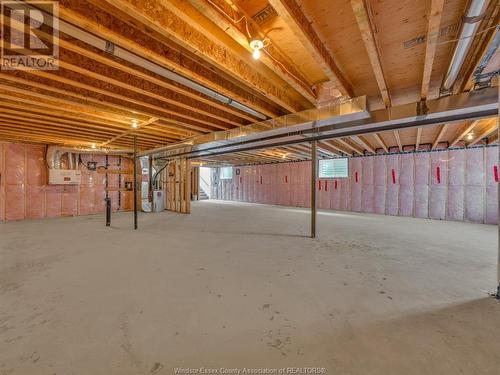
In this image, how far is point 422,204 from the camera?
632cm

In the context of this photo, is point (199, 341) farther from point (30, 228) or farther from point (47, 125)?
point (30, 228)

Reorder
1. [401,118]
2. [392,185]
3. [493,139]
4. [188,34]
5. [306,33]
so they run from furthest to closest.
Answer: [392,185] → [493,139] → [401,118] → [188,34] → [306,33]

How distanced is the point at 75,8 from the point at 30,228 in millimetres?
5210

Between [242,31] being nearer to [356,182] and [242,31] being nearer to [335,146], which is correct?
[335,146]

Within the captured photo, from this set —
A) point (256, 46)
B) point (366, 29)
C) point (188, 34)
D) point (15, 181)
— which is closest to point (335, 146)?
point (366, 29)

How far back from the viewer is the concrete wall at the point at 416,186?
550 cm

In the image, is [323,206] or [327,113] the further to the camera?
[323,206]

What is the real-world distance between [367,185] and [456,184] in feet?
7.33

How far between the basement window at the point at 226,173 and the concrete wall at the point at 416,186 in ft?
13.0

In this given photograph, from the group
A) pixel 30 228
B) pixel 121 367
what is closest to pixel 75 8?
pixel 121 367

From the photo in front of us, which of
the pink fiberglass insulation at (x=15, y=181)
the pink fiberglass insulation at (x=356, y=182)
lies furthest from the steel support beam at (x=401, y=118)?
the pink fiberglass insulation at (x=15, y=181)

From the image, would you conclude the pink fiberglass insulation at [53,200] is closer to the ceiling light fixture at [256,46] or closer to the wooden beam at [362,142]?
the ceiling light fixture at [256,46]

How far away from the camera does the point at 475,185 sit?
5570 millimetres

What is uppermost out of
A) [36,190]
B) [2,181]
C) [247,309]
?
[2,181]
